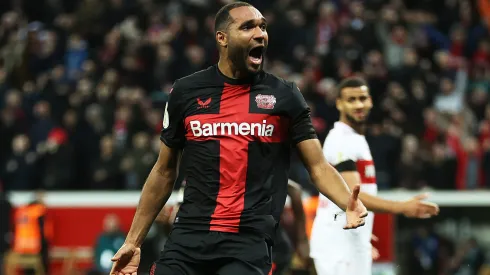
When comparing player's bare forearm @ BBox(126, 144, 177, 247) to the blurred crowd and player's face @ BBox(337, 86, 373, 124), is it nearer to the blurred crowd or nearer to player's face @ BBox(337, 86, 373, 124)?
player's face @ BBox(337, 86, 373, 124)

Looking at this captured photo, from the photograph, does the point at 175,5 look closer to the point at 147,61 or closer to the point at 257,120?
the point at 147,61

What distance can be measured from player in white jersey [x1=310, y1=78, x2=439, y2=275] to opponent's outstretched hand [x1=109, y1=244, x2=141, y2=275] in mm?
2358

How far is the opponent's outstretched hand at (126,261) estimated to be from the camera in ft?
18.0

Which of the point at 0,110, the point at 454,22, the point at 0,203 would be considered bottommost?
the point at 0,203

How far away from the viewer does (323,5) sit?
1930 centimetres

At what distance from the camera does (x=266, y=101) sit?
5.53 m

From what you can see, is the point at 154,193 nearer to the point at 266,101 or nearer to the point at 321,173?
the point at 266,101

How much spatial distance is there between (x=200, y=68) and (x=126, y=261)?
12.6 m

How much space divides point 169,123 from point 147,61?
44.0 feet

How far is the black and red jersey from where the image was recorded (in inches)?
215

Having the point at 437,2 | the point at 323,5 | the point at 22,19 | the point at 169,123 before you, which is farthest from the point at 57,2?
the point at 169,123

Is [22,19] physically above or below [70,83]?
above

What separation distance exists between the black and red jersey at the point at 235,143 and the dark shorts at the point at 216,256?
0.06m

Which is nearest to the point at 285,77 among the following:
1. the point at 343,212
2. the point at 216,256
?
the point at 343,212
